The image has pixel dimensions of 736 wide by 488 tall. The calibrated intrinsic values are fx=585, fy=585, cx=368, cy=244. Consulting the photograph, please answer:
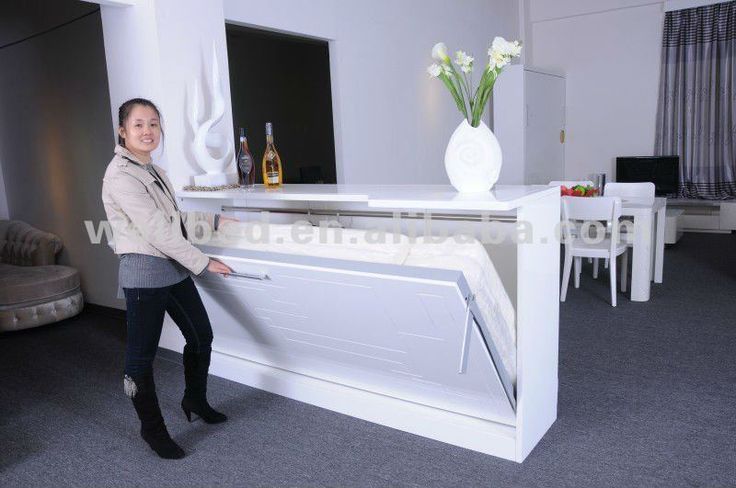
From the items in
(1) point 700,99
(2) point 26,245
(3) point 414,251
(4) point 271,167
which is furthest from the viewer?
(1) point 700,99

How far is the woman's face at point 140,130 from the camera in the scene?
7.51 feet

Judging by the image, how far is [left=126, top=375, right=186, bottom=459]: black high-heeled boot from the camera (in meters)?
2.35

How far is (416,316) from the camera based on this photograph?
2.05m

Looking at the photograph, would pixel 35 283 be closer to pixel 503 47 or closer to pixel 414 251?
pixel 414 251

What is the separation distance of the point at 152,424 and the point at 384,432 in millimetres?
981

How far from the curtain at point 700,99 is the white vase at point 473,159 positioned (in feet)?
20.6

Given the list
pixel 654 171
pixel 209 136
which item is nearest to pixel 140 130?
pixel 209 136

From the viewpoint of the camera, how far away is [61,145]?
→ 481 cm

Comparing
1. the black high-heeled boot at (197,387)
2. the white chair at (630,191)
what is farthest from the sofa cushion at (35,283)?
the white chair at (630,191)

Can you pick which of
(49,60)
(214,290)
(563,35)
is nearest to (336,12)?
(49,60)

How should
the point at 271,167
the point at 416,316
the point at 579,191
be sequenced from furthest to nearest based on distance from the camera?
the point at 579,191, the point at 271,167, the point at 416,316

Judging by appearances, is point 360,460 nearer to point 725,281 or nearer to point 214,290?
point 214,290

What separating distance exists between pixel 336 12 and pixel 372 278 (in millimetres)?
3614

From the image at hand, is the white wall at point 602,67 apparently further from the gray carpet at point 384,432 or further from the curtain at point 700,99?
the gray carpet at point 384,432
